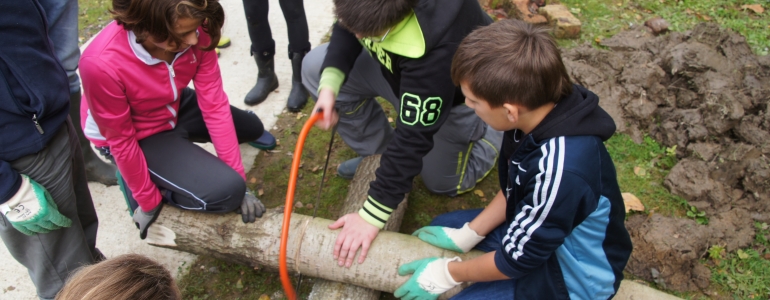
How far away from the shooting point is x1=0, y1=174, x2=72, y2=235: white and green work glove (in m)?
1.82

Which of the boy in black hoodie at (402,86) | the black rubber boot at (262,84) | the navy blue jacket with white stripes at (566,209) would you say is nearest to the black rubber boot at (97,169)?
the black rubber boot at (262,84)

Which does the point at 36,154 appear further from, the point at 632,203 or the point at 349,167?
the point at 632,203

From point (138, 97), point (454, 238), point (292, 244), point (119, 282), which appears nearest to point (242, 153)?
point (138, 97)

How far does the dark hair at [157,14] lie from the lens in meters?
1.95

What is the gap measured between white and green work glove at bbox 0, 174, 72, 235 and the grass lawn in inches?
33.1

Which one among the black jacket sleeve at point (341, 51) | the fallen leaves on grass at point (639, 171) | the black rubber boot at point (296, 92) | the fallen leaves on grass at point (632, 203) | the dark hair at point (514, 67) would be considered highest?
the dark hair at point (514, 67)

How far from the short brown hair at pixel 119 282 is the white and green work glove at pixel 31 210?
1.90 ft

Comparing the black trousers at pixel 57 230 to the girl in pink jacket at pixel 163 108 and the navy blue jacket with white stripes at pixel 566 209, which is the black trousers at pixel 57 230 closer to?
the girl in pink jacket at pixel 163 108

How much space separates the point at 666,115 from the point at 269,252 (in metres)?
2.80

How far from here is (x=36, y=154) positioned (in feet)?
6.36

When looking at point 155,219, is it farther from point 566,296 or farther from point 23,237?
point 566,296

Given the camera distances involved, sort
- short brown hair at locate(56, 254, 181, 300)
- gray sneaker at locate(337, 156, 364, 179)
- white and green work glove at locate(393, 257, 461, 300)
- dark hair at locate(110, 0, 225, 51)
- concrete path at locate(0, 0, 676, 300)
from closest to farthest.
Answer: short brown hair at locate(56, 254, 181, 300)
dark hair at locate(110, 0, 225, 51)
white and green work glove at locate(393, 257, 461, 300)
concrete path at locate(0, 0, 676, 300)
gray sneaker at locate(337, 156, 364, 179)

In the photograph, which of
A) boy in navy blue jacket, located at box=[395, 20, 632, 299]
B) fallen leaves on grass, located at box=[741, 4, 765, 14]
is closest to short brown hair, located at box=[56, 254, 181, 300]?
boy in navy blue jacket, located at box=[395, 20, 632, 299]

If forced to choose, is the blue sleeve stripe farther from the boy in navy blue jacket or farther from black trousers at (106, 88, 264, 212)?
black trousers at (106, 88, 264, 212)
